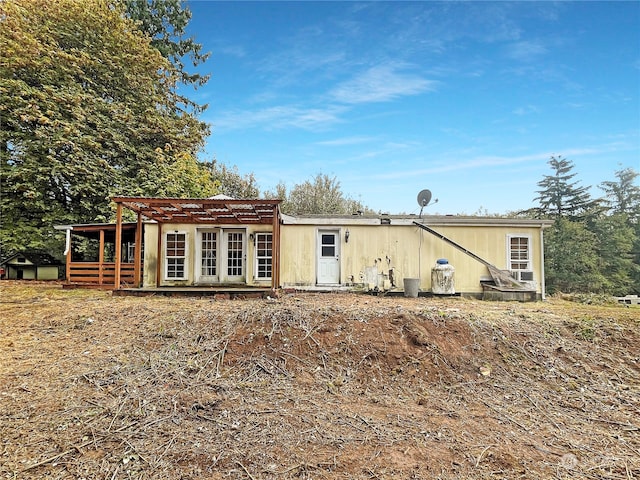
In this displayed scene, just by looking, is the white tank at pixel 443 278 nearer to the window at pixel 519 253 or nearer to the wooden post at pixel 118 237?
the window at pixel 519 253

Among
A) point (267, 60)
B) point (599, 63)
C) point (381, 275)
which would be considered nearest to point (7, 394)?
point (381, 275)

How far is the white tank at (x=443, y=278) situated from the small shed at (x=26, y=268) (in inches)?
624

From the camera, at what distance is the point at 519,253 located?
423 inches

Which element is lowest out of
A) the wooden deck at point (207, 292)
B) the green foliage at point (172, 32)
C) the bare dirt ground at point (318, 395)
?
the bare dirt ground at point (318, 395)

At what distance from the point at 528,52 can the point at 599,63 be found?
8.97ft

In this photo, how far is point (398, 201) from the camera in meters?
24.7

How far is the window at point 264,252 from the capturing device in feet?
37.6

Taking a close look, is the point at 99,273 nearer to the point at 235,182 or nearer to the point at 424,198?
the point at 424,198

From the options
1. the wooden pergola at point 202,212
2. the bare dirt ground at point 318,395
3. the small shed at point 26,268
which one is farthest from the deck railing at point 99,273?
the bare dirt ground at point 318,395

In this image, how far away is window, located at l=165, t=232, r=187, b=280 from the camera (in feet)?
→ 37.7

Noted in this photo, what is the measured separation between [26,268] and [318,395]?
16.7m

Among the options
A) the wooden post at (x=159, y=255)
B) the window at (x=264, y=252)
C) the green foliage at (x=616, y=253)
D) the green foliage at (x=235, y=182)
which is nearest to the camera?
the wooden post at (x=159, y=255)

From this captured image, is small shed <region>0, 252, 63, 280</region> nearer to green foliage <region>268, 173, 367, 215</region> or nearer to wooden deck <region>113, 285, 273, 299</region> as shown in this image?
wooden deck <region>113, 285, 273, 299</region>

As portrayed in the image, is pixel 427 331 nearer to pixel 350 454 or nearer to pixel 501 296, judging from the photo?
pixel 350 454
